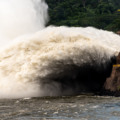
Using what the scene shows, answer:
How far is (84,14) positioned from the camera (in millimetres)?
75125

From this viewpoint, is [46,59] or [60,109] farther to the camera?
[46,59]

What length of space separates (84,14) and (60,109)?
60064 mm

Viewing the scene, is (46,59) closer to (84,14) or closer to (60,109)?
(60,109)

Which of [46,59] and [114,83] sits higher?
[46,59]

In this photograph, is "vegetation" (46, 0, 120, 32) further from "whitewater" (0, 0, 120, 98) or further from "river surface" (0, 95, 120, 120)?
"river surface" (0, 95, 120, 120)

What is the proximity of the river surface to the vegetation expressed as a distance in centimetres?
4644

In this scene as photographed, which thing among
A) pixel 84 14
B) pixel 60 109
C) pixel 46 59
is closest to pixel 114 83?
pixel 46 59

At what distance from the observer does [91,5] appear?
8369 cm

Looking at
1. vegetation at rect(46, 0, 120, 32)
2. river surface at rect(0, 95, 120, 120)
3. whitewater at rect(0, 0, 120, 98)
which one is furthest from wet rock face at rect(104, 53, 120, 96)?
vegetation at rect(46, 0, 120, 32)

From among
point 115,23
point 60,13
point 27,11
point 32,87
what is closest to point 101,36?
point 32,87

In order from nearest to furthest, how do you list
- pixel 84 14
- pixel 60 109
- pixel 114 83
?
pixel 60 109
pixel 114 83
pixel 84 14

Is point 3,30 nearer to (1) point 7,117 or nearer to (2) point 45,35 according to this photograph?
(2) point 45,35

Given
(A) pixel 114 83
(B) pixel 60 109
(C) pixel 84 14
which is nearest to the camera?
(B) pixel 60 109

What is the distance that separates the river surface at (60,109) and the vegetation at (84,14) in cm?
4644
